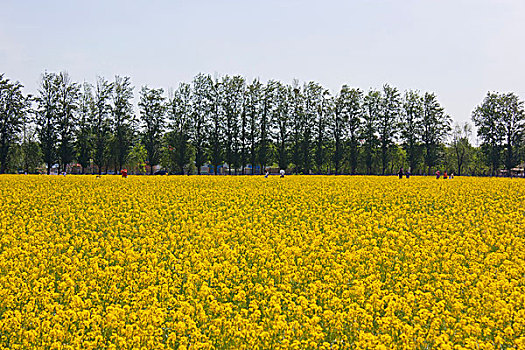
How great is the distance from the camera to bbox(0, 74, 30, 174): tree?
6138cm

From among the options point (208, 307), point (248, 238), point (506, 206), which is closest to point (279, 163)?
point (506, 206)

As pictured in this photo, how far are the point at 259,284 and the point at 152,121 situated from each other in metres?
67.3

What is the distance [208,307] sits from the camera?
6812 millimetres

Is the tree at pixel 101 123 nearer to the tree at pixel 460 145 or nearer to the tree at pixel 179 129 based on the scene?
the tree at pixel 179 129

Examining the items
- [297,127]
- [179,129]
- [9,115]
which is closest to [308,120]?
[297,127]

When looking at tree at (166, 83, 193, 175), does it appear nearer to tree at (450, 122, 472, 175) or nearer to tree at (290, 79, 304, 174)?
tree at (290, 79, 304, 174)

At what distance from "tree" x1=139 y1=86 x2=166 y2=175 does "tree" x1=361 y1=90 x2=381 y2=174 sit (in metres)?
34.0

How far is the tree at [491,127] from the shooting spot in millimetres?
75412

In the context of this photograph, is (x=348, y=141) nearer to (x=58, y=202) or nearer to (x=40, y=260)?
(x=58, y=202)

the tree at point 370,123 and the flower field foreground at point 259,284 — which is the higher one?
the tree at point 370,123

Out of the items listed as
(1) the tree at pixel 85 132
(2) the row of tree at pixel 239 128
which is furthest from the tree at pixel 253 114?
(1) the tree at pixel 85 132

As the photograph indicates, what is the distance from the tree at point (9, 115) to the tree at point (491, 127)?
73.6 meters

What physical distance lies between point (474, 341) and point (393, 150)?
77414 millimetres

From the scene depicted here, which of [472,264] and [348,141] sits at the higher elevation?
[348,141]
